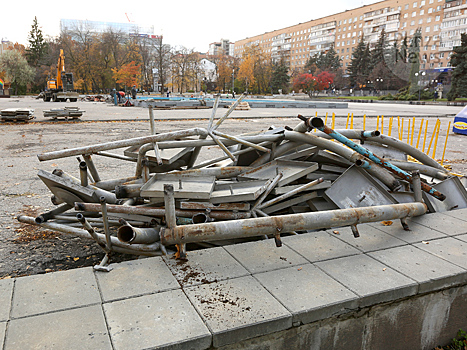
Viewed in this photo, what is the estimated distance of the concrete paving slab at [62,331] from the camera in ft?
6.07

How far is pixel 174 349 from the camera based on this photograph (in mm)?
1867

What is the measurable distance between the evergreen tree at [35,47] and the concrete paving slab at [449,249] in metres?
96.8

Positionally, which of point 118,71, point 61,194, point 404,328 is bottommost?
point 404,328

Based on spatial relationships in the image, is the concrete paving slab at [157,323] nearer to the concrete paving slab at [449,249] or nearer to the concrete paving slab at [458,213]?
the concrete paving slab at [449,249]

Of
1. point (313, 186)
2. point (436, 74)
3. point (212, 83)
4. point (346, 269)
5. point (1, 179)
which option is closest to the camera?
point (346, 269)

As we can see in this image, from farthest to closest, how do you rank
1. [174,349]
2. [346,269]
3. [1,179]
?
[1,179]
[346,269]
[174,349]

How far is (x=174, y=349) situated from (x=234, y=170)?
223 cm

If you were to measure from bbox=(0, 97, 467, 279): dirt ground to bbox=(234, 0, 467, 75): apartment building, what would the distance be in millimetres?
85673

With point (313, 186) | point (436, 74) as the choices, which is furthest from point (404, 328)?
point (436, 74)

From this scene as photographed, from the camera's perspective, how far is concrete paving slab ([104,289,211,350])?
1877 mm

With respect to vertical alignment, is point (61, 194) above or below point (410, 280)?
above

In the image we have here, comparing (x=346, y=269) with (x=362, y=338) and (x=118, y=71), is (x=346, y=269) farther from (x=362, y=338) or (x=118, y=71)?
(x=118, y=71)

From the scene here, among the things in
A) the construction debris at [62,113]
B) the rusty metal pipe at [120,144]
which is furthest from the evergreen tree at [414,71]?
the rusty metal pipe at [120,144]

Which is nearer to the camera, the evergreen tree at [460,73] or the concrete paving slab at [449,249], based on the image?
the concrete paving slab at [449,249]
